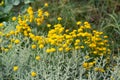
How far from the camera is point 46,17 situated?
4344 millimetres

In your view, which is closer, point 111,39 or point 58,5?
point 111,39

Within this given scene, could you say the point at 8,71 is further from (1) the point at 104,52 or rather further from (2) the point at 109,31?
(2) the point at 109,31

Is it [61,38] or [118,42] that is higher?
[61,38]

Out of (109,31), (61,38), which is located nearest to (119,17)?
(109,31)

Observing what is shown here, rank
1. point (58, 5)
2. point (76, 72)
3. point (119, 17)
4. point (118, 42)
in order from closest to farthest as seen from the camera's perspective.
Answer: point (76, 72), point (118, 42), point (119, 17), point (58, 5)

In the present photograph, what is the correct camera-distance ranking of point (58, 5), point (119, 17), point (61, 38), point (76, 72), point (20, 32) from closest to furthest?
point (76, 72), point (61, 38), point (20, 32), point (119, 17), point (58, 5)

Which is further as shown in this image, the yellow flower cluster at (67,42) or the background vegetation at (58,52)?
the yellow flower cluster at (67,42)

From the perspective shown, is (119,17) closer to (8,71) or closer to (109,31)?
(109,31)

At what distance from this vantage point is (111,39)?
397cm

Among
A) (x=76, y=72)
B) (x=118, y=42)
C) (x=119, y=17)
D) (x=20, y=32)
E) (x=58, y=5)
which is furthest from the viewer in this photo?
(x=58, y=5)

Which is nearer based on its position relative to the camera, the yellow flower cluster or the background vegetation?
the background vegetation

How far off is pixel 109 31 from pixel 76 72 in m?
1.23

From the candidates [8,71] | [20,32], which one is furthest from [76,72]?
[20,32]

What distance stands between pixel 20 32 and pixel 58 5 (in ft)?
3.63
